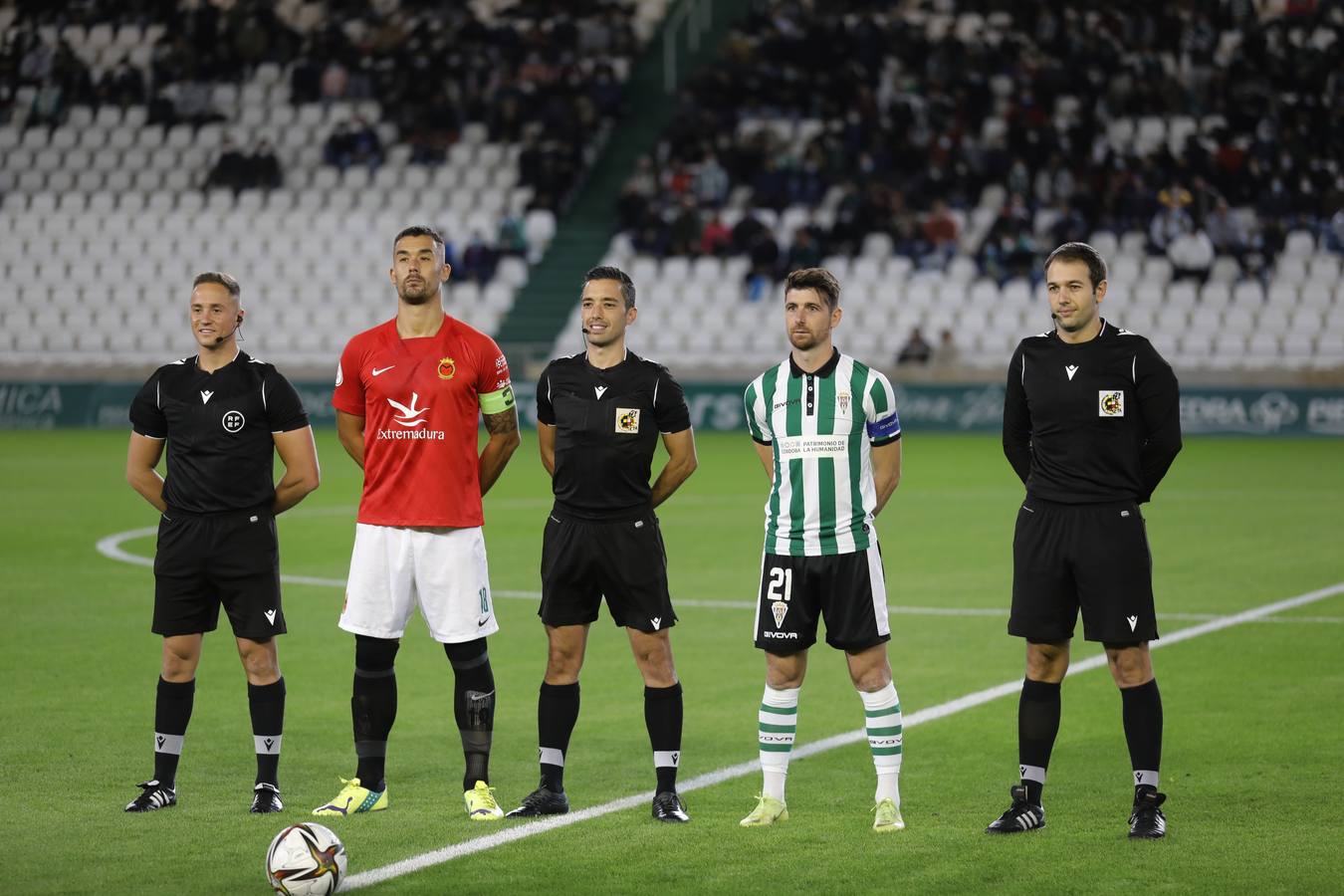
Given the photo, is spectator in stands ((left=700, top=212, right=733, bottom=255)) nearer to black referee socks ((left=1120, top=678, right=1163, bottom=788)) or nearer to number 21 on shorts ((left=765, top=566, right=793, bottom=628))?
number 21 on shorts ((left=765, top=566, right=793, bottom=628))

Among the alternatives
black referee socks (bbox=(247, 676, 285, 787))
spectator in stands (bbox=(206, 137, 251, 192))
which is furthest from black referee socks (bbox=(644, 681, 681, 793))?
spectator in stands (bbox=(206, 137, 251, 192))


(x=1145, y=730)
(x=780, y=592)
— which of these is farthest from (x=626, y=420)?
(x=1145, y=730)

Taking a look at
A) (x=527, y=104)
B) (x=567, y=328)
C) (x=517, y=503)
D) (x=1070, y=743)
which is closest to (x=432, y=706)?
(x=1070, y=743)

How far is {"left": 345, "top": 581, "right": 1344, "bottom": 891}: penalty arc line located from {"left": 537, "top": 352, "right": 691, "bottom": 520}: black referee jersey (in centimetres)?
116

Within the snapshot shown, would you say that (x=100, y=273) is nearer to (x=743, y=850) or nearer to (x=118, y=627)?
(x=118, y=627)

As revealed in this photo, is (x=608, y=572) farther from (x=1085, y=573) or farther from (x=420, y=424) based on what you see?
(x=1085, y=573)

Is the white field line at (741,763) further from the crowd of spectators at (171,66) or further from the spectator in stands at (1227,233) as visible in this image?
the crowd of spectators at (171,66)

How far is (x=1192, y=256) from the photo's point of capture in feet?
100

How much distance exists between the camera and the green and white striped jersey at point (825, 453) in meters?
6.80

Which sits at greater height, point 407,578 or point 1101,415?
point 1101,415

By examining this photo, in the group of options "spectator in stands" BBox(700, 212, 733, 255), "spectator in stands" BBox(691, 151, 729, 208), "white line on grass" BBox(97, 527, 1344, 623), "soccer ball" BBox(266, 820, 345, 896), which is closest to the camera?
"soccer ball" BBox(266, 820, 345, 896)

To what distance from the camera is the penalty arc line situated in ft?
20.2

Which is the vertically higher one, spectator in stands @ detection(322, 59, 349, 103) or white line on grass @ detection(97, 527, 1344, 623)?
spectator in stands @ detection(322, 59, 349, 103)

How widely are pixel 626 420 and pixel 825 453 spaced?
0.82m
